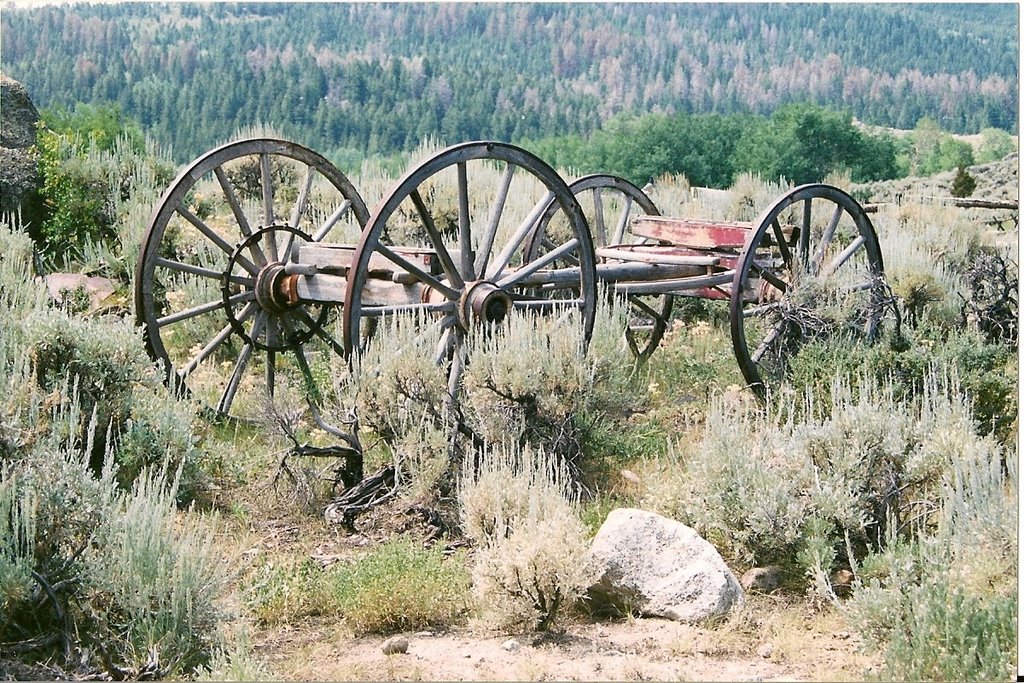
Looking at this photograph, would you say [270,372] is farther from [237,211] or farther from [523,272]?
[523,272]

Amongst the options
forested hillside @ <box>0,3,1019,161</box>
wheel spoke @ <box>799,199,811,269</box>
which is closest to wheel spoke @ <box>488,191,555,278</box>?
wheel spoke @ <box>799,199,811,269</box>

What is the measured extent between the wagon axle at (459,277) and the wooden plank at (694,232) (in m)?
0.01

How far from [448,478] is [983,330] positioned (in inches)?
167

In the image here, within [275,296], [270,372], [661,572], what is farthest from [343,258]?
[661,572]

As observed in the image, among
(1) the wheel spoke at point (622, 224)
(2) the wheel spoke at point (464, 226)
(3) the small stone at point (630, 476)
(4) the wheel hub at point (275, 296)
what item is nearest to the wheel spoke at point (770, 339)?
(3) the small stone at point (630, 476)

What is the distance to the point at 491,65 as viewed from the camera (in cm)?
3322

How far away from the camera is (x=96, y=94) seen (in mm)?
26828

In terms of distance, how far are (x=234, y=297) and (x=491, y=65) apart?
27022 mm

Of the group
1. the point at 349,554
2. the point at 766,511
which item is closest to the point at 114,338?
the point at 349,554

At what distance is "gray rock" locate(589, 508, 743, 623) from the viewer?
4.67m

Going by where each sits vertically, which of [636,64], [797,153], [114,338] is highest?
[636,64]

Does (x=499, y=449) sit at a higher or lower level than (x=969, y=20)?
lower

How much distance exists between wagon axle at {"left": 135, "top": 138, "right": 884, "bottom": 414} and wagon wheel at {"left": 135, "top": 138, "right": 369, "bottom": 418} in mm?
13

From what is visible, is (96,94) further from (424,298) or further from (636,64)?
(424,298)
